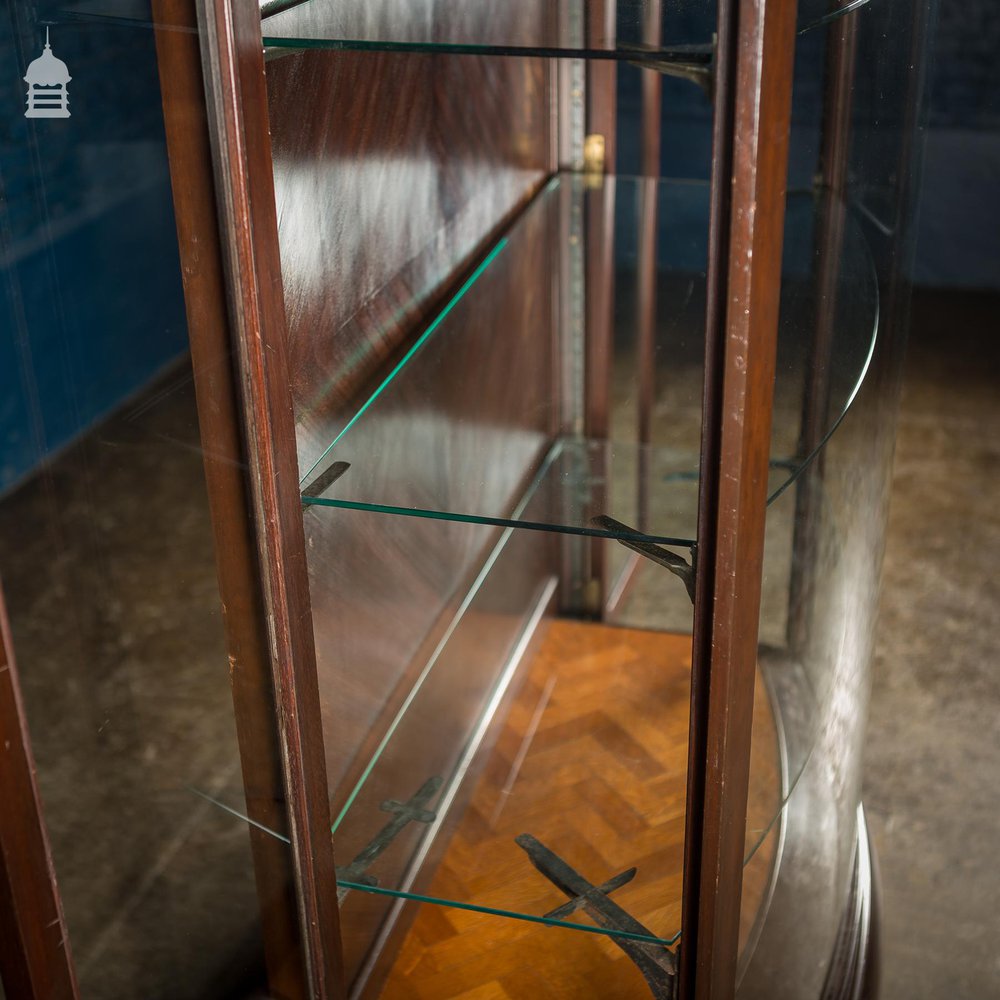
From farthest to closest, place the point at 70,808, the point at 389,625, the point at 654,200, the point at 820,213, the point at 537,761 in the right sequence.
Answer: the point at 654,200, the point at 537,761, the point at 389,625, the point at 820,213, the point at 70,808

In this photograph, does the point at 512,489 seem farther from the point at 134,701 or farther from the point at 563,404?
the point at 563,404

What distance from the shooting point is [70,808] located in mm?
771

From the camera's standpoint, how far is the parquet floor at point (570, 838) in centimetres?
87

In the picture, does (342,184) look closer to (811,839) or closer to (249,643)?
(249,643)

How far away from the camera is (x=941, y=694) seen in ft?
5.60

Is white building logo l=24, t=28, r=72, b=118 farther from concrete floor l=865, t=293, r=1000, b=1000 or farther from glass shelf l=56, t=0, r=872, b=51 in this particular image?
concrete floor l=865, t=293, r=1000, b=1000

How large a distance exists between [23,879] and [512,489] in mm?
377

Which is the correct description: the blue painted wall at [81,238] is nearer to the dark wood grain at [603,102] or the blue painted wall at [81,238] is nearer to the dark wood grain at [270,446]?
the dark wood grain at [270,446]

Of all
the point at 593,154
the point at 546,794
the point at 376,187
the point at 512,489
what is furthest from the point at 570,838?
the point at 593,154

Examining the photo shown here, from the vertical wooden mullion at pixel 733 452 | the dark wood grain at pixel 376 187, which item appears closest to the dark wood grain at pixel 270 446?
the dark wood grain at pixel 376 187

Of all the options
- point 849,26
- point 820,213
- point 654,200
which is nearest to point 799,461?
point 820,213

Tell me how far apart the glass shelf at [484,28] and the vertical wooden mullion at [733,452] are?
0.07 meters

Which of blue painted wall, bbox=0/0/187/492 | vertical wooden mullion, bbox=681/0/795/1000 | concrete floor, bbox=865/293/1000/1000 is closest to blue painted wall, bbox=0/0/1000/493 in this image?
blue painted wall, bbox=0/0/187/492

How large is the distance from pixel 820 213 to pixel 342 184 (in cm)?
32
